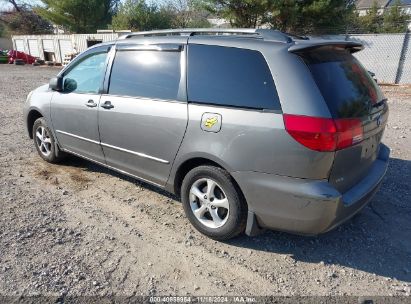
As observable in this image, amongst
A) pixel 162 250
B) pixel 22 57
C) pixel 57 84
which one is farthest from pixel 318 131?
pixel 22 57

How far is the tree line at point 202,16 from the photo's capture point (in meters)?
16.7

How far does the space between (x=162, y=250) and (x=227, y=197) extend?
77 centimetres

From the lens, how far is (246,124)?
271 centimetres

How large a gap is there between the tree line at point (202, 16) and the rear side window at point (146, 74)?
46.5ft

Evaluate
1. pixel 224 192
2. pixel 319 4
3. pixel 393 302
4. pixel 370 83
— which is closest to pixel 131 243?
pixel 224 192

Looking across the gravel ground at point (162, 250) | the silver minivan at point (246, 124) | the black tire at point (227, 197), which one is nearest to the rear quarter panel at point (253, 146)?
the silver minivan at point (246, 124)

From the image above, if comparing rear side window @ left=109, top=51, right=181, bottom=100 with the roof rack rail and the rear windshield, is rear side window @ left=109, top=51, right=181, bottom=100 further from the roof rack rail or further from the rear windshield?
the rear windshield

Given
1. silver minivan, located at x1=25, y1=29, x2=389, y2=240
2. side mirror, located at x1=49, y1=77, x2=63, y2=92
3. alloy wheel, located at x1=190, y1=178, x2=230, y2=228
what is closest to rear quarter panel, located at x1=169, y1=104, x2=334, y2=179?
silver minivan, located at x1=25, y1=29, x2=389, y2=240

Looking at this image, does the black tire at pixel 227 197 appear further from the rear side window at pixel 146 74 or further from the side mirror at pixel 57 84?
the side mirror at pixel 57 84

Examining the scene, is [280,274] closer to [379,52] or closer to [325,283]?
[325,283]

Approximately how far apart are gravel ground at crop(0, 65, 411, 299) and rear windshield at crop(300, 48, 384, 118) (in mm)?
1275

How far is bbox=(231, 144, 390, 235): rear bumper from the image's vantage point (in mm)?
2541

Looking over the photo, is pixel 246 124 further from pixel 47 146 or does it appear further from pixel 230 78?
pixel 47 146

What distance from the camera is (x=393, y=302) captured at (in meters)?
2.47
